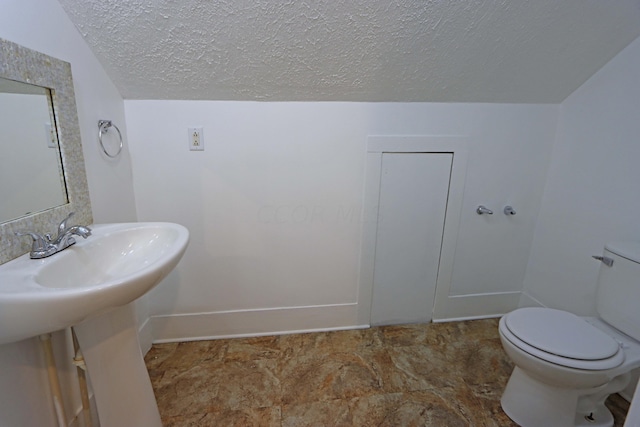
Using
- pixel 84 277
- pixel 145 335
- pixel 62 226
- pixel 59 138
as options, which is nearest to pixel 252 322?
pixel 145 335

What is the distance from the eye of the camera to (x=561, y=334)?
4.17ft

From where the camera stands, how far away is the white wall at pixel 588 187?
4.91 feet

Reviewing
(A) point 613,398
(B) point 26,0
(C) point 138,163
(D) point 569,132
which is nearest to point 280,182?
(C) point 138,163

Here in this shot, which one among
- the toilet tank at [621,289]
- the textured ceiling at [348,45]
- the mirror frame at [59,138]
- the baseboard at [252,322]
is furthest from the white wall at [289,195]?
the toilet tank at [621,289]

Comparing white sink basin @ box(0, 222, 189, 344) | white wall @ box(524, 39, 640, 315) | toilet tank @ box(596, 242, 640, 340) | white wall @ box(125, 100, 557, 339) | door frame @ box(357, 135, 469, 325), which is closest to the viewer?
white sink basin @ box(0, 222, 189, 344)

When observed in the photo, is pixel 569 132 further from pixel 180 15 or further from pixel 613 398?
pixel 180 15

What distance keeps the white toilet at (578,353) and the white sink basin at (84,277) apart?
1.36 meters

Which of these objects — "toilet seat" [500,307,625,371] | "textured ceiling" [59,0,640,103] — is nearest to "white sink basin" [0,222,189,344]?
"textured ceiling" [59,0,640,103]

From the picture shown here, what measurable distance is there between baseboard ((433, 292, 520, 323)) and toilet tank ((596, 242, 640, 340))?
0.69 meters

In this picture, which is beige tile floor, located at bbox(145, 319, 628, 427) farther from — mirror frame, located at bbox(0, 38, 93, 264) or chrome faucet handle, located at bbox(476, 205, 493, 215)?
mirror frame, located at bbox(0, 38, 93, 264)

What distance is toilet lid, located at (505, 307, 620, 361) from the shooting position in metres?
1.18

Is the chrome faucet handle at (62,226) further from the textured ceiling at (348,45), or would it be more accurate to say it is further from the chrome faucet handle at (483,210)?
the chrome faucet handle at (483,210)

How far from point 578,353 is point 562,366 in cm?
8

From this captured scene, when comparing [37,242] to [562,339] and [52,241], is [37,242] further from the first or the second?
[562,339]
